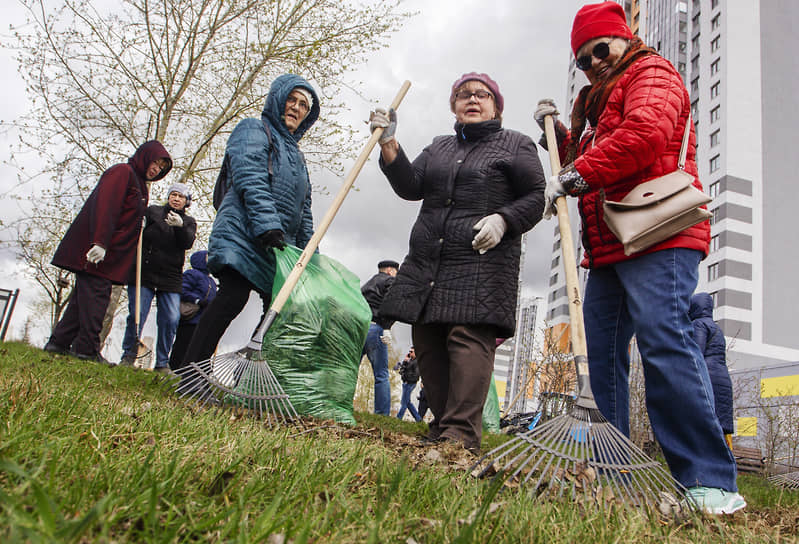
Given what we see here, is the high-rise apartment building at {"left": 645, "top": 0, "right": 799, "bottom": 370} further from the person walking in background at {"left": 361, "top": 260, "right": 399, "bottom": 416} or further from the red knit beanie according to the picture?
the red knit beanie

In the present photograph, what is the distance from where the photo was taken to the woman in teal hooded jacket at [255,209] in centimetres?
357

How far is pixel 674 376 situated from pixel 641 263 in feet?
1.64

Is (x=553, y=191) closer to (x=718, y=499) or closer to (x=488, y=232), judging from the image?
(x=488, y=232)

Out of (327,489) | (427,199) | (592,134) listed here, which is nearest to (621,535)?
(327,489)

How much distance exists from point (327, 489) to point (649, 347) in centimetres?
156

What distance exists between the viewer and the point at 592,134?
2.91 meters

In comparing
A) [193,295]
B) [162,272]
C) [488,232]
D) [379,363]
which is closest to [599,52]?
[488,232]

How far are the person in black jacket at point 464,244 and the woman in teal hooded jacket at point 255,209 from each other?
755 millimetres

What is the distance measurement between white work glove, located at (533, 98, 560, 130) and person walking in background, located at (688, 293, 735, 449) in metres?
3.54

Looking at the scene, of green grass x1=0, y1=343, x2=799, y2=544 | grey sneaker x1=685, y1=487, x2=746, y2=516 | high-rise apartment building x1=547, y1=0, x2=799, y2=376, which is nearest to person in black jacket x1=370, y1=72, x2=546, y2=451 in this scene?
grey sneaker x1=685, y1=487, x2=746, y2=516

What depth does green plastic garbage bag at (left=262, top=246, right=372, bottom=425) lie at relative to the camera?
354 centimetres

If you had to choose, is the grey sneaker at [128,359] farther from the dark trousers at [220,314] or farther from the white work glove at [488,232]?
the white work glove at [488,232]

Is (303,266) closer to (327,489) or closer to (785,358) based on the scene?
(327,489)

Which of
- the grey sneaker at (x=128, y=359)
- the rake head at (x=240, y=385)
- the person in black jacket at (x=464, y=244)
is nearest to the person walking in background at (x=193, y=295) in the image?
the grey sneaker at (x=128, y=359)
